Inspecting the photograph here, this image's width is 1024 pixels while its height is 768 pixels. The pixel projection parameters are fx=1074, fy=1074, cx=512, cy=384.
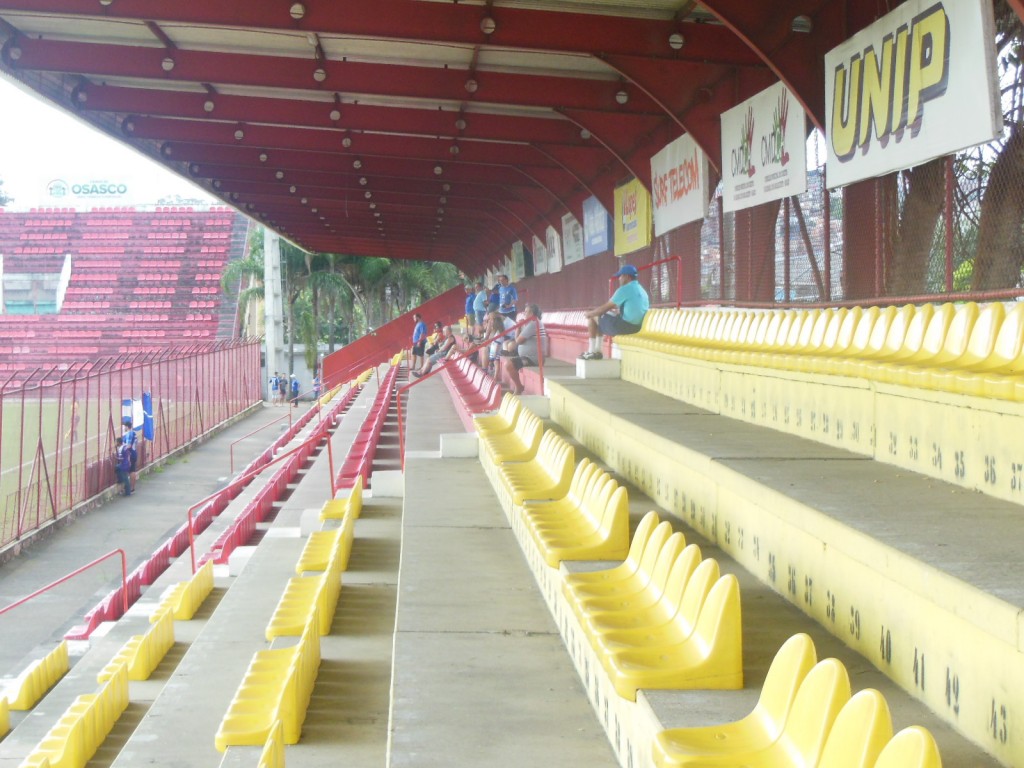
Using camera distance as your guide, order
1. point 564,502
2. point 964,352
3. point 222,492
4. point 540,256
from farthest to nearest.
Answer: point 540,256 < point 222,492 < point 564,502 < point 964,352

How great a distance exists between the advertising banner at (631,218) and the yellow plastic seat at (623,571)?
31.3 ft

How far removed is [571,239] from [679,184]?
24.2 ft

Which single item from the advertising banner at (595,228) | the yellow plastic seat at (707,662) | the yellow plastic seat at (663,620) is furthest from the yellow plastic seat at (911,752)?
the advertising banner at (595,228)

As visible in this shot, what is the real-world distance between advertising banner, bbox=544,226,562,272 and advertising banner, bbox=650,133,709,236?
7469mm

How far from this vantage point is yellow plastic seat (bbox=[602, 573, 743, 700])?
244 cm

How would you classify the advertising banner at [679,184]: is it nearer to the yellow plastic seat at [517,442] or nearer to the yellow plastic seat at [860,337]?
the yellow plastic seat at [517,442]

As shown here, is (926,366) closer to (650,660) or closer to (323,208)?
(650,660)

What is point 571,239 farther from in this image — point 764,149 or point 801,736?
point 801,736

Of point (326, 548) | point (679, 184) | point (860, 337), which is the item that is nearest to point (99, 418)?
point (679, 184)

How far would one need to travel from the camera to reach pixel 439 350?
1909 centimetres

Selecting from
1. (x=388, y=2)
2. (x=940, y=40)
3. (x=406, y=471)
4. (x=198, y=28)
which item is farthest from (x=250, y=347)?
(x=940, y=40)

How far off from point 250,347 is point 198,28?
2672cm

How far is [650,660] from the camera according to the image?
8.52ft

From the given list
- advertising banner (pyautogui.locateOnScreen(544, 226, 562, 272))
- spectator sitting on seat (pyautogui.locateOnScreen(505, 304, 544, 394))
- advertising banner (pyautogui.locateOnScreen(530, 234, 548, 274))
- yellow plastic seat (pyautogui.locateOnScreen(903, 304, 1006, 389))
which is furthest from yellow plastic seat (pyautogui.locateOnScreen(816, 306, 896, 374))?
advertising banner (pyautogui.locateOnScreen(530, 234, 548, 274))
